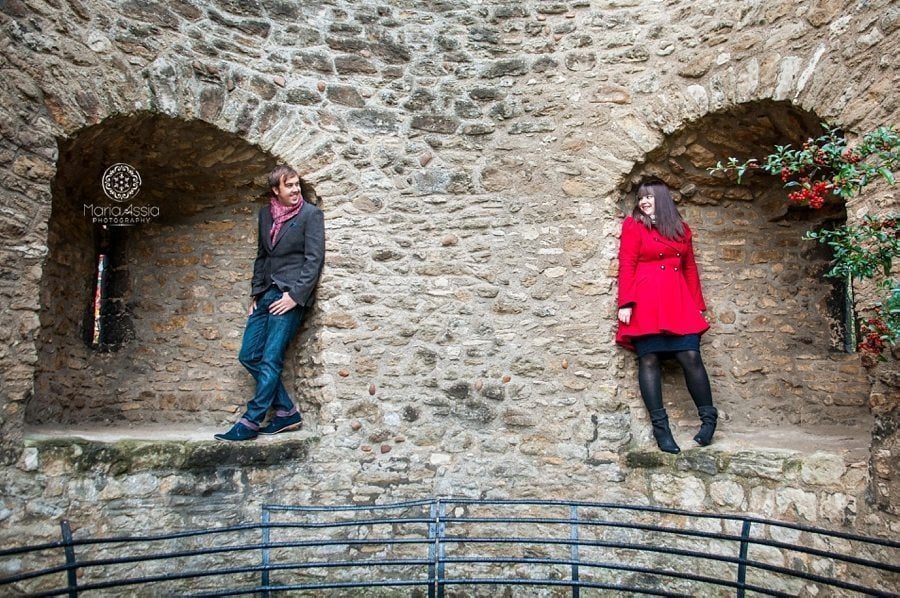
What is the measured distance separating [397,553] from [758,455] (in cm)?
214

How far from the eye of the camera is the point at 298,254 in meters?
4.63

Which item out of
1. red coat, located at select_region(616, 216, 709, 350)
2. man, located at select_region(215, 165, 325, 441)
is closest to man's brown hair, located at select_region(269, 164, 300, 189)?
man, located at select_region(215, 165, 325, 441)

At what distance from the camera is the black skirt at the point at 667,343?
172 inches

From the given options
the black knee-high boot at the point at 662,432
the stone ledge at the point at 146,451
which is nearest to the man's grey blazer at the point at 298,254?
the stone ledge at the point at 146,451

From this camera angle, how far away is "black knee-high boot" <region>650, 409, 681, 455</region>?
4.29 m

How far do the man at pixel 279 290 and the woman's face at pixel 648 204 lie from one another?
2.02 metres

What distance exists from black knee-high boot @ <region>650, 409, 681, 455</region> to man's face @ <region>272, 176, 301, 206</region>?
2.57 metres

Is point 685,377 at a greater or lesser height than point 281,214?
lesser

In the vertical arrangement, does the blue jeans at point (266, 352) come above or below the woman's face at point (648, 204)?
below

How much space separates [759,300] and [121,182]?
13.9 feet

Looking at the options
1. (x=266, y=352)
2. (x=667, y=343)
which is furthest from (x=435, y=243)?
(x=667, y=343)

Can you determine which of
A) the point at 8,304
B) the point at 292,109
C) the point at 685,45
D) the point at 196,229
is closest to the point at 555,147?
the point at 685,45

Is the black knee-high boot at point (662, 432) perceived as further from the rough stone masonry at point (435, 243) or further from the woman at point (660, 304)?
the rough stone masonry at point (435, 243)

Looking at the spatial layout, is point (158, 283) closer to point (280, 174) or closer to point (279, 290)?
point (279, 290)
